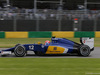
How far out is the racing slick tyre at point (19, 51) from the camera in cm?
919

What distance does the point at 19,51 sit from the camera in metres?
9.28

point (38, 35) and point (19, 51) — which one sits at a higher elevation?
point (19, 51)

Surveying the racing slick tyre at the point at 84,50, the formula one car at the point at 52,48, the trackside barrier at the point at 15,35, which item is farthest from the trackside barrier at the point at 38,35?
the racing slick tyre at the point at 84,50

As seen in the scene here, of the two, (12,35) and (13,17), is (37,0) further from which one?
(12,35)

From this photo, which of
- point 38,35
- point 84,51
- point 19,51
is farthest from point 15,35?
point 84,51

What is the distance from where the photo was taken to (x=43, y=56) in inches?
378

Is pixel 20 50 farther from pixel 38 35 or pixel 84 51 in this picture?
pixel 38 35

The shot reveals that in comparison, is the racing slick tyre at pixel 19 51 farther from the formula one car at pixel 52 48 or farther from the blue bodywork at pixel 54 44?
the blue bodywork at pixel 54 44

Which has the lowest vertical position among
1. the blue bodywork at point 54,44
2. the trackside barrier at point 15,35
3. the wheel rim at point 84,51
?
the trackside barrier at point 15,35

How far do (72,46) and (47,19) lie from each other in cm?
1253

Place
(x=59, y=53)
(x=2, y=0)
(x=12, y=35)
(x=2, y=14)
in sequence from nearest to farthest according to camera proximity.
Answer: (x=59, y=53)
(x=12, y=35)
(x=2, y=14)
(x=2, y=0)

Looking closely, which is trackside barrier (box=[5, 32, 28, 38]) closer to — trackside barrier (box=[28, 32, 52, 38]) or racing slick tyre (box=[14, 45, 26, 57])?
trackside barrier (box=[28, 32, 52, 38])
